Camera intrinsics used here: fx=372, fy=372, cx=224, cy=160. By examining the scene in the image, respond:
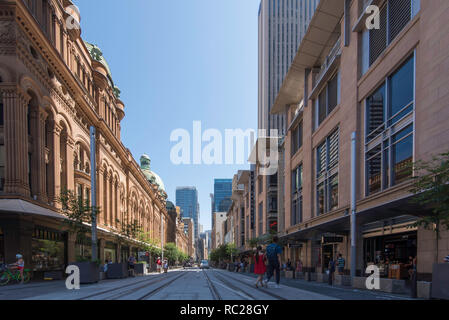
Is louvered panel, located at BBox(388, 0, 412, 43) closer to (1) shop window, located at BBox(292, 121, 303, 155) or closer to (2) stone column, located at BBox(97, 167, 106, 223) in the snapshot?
(1) shop window, located at BBox(292, 121, 303, 155)

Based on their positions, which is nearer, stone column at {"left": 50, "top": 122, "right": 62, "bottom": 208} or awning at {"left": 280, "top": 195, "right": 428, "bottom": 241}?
awning at {"left": 280, "top": 195, "right": 428, "bottom": 241}

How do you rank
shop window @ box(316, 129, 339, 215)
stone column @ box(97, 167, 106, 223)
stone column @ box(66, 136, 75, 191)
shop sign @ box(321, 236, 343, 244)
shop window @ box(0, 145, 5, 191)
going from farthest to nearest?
stone column @ box(97, 167, 106, 223) < stone column @ box(66, 136, 75, 191) < shop window @ box(316, 129, 339, 215) < shop sign @ box(321, 236, 343, 244) < shop window @ box(0, 145, 5, 191)

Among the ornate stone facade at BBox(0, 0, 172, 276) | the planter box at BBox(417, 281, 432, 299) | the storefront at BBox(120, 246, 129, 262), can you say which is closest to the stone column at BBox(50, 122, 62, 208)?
the ornate stone facade at BBox(0, 0, 172, 276)

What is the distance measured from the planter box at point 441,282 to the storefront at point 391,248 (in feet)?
21.3

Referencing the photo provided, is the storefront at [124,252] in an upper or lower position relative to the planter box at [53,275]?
lower

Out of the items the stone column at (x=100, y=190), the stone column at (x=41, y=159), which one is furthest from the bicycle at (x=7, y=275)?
the stone column at (x=100, y=190)

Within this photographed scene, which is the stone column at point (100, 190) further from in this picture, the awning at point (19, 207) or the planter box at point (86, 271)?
the planter box at point (86, 271)

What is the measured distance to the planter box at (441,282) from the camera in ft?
31.3

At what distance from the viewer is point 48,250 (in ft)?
82.6

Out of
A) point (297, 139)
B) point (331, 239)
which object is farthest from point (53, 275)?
point (297, 139)

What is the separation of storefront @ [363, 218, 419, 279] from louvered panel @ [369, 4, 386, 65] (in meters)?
9.00

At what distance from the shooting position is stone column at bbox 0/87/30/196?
20.7 meters

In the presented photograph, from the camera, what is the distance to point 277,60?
113562 mm

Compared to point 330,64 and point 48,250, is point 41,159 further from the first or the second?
point 330,64
